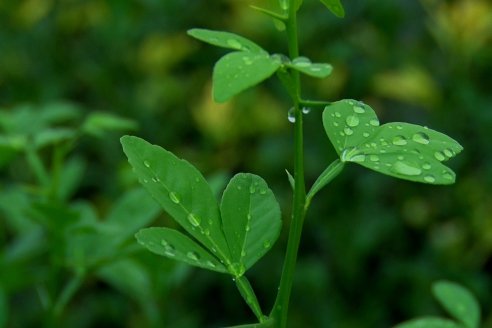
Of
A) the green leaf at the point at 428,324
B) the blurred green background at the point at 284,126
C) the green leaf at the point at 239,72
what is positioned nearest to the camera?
the green leaf at the point at 239,72

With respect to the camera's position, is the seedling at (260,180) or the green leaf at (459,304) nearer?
the seedling at (260,180)

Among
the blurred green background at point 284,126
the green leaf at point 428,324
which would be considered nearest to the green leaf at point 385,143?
the green leaf at point 428,324

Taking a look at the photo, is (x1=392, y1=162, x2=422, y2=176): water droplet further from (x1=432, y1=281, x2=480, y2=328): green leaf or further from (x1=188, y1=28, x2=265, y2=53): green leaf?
(x1=432, y1=281, x2=480, y2=328): green leaf

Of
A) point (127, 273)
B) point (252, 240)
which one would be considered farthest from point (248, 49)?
point (127, 273)

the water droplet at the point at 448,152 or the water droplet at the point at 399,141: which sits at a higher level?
the water droplet at the point at 399,141

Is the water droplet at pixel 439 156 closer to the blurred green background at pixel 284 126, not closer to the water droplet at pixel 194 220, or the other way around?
the water droplet at pixel 194 220

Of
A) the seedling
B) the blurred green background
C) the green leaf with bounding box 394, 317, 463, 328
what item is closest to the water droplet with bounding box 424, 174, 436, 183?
the seedling

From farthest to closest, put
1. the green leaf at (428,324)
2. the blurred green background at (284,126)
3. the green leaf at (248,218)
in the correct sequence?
the blurred green background at (284,126) → the green leaf at (428,324) → the green leaf at (248,218)

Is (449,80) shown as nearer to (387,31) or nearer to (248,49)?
(387,31)
